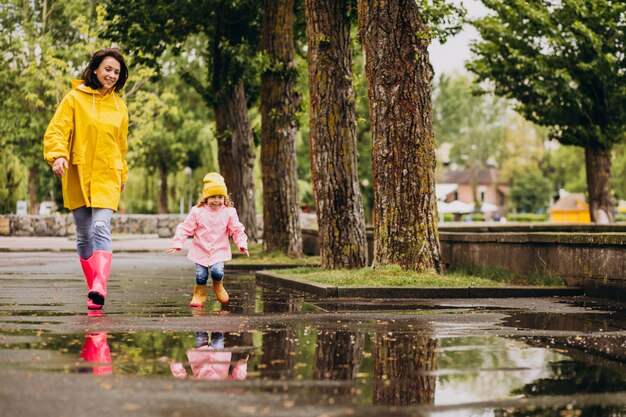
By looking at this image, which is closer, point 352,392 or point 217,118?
point 352,392

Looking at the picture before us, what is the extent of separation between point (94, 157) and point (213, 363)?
162 inches

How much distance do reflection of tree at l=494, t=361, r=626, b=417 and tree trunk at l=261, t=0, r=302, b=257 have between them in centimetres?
1507

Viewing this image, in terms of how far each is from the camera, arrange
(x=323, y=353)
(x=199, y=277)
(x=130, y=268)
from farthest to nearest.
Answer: (x=130, y=268)
(x=199, y=277)
(x=323, y=353)

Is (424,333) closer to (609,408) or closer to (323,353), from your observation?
(323,353)

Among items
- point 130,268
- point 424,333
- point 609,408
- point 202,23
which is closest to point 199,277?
point 424,333

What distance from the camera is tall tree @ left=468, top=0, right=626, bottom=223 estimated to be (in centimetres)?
3316

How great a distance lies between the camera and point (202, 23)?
26516mm

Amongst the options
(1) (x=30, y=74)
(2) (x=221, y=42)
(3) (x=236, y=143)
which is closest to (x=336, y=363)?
(2) (x=221, y=42)

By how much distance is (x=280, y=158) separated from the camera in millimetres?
21719

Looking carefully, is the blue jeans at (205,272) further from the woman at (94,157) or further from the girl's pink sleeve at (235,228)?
the woman at (94,157)

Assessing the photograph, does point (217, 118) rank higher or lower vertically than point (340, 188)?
higher

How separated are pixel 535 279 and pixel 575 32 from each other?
2144 cm

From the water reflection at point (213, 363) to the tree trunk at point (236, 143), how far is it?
19158 millimetres

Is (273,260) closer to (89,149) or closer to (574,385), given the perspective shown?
(89,149)
